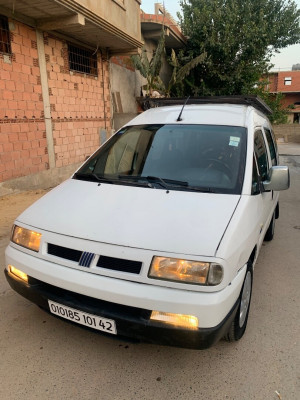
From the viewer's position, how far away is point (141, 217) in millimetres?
2191

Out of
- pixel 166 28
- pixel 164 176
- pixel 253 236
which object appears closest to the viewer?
pixel 253 236

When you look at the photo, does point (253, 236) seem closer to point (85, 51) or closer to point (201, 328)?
point (201, 328)

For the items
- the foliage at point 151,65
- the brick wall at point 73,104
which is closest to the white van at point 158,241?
the brick wall at point 73,104

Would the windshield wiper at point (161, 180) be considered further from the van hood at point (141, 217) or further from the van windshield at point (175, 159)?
the van hood at point (141, 217)

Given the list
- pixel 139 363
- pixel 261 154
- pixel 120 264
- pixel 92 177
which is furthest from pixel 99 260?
pixel 261 154

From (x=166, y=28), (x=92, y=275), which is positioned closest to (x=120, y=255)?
(x=92, y=275)

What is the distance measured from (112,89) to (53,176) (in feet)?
16.0

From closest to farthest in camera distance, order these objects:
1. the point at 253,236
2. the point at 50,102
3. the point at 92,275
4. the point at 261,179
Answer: the point at 92,275 < the point at 253,236 < the point at 261,179 < the point at 50,102

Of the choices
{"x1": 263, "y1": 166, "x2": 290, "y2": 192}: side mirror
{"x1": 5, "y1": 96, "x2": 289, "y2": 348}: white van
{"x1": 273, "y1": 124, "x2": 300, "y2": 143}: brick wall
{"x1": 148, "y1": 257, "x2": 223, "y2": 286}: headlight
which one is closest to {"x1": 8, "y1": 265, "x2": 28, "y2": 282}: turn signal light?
{"x1": 5, "y1": 96, "x2": 289, "y2": 348}: white van

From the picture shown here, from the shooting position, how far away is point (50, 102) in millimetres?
8133

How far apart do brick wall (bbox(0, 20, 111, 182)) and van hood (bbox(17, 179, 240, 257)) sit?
5.00m

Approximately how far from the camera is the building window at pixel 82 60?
9.09 m

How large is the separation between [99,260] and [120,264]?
6.0 inches

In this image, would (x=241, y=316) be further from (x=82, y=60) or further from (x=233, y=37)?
(x=233, y=37)
